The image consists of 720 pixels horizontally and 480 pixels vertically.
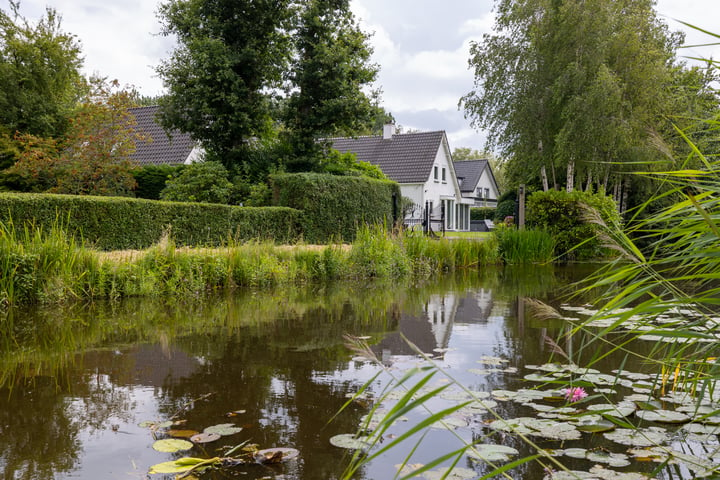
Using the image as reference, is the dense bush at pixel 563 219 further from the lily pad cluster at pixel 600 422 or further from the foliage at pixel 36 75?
the foliage at pixel 36 75

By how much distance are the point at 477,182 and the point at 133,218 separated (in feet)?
120

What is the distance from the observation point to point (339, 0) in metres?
18.0

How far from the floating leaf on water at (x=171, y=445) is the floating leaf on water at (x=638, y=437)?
179 cm

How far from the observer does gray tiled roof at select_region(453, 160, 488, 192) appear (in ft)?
144

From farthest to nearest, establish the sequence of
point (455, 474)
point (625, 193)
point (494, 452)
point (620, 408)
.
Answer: point (625, 193), point (620, 408), point (494, 452), point (455, 474)

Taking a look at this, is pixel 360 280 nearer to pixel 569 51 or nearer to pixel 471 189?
pixel 569 51

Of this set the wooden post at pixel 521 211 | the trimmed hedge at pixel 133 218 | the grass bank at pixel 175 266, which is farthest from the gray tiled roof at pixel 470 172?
the grass bank at pixel 175 266

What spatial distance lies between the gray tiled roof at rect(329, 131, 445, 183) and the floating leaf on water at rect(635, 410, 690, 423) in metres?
28.6

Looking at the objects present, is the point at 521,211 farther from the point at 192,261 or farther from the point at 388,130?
the point at 388,130

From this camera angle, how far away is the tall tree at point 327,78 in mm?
17047

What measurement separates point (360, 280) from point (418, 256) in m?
2.07

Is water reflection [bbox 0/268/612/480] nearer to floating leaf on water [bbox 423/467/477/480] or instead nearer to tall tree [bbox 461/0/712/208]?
floating leaf on water [bbox 423/467/477/480]

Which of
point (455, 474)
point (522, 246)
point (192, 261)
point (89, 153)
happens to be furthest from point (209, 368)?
point (89, 153)

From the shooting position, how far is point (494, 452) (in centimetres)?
210
